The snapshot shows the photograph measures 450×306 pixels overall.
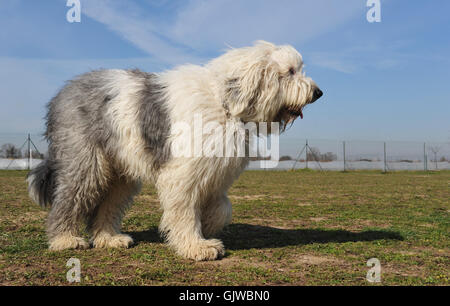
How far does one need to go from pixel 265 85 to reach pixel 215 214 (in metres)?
1.69

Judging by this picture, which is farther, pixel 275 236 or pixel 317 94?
Answer: pixel 275 236

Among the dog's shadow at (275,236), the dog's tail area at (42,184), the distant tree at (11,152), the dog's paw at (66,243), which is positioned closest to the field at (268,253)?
the dog's shadow at (275,236)

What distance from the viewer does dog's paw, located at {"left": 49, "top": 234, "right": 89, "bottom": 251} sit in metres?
4.95

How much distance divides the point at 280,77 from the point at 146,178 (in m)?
1.96

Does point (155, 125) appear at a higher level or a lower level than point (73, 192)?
higher

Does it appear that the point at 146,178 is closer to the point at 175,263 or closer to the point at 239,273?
the point at 175,263

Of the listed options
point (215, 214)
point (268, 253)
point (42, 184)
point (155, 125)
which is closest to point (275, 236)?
point (268, 253)

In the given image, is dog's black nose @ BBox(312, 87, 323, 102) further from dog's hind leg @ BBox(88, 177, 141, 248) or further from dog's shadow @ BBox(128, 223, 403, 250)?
dog's hind leg @ BBox(88, 177, 141, 248)

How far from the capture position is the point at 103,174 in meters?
5.04

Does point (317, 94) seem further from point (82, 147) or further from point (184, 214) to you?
point (82, 147)

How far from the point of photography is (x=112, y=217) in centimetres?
552

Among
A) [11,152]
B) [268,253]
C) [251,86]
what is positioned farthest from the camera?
[11,152]

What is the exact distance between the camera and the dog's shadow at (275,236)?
5.37 m
